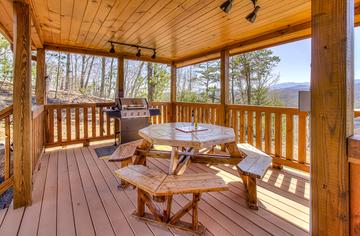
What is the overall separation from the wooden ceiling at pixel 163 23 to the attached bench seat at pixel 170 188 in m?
2.00

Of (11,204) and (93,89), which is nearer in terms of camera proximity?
(11,204)

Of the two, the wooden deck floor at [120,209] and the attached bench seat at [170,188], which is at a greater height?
the attached bench seat at [170,188]

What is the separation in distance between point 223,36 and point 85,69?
7.49m

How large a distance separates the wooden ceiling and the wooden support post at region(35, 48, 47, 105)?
23 centimetres

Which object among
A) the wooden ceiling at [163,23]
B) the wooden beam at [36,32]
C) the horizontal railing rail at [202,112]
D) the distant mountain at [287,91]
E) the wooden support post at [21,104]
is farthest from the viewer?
the distant mountain at [287,91]

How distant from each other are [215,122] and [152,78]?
15.2 feet

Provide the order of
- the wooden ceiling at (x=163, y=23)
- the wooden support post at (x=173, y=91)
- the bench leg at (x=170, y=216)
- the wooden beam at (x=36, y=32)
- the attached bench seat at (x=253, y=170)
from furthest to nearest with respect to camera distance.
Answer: the wooden support post at (x=173, y=91)
the wooden beam at (x=36, y=32)
the wooden ceiling at (x=163, y=23)
the attached bench seat at (x=253, y=170)
the bench leg at (x=170, y=216)

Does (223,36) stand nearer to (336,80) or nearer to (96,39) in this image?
(96,39)

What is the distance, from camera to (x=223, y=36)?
3643 mm

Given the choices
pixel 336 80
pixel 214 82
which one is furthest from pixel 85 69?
pixel 336 80

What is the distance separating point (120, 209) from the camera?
2020 mm

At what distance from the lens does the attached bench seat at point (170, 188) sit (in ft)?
5.09

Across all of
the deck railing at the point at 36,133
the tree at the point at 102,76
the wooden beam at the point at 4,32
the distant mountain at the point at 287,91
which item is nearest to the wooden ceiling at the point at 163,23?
the wooden beam at the point at 4,32

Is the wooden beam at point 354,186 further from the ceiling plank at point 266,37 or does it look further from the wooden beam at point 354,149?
the ceiling plank at point 266,37
